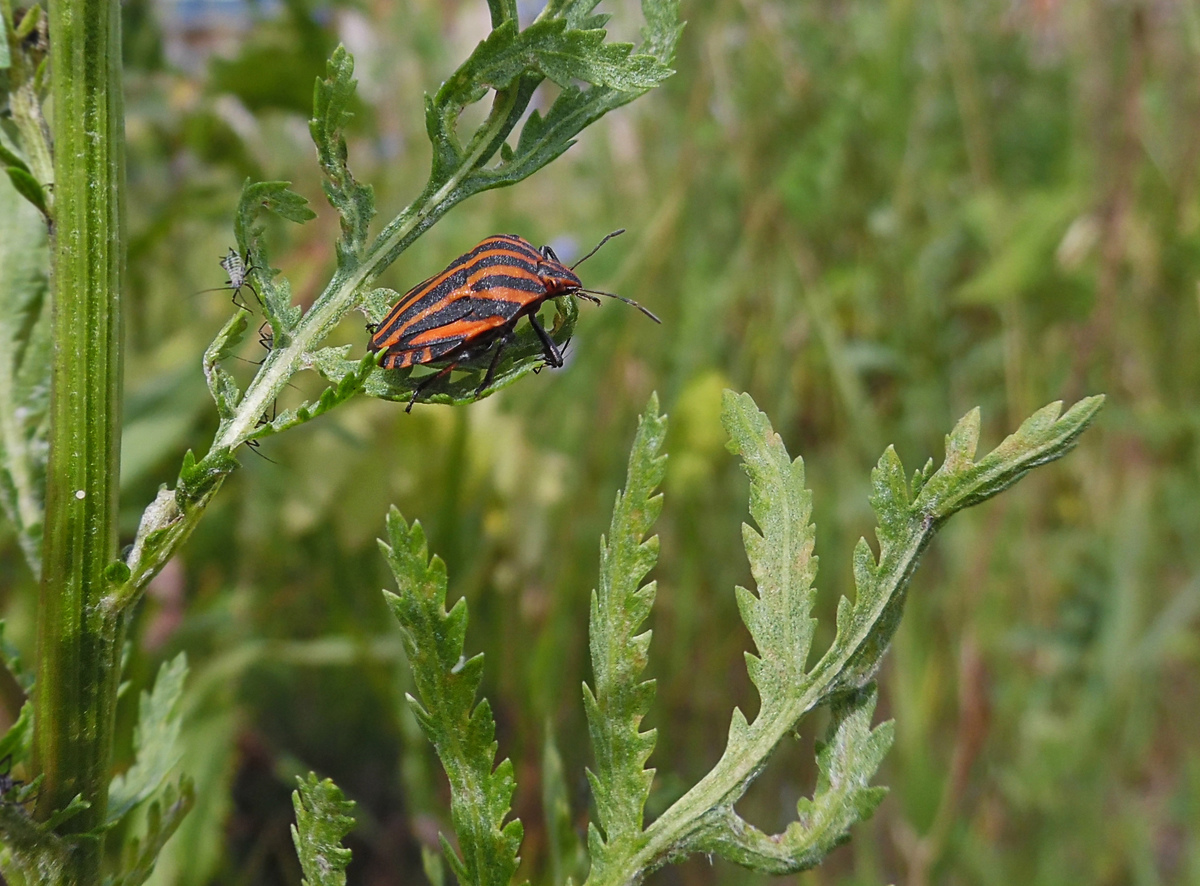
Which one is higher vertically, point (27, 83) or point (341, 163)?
point (27, 83)

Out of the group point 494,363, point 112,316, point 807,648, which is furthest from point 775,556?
point 112,316

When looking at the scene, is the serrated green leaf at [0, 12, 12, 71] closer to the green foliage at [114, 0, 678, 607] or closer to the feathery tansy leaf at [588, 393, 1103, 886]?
the green foliage at [114, 0, 678, 607]

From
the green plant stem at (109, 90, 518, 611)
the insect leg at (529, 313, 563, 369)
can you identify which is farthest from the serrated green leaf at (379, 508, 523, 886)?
the insect leg at (529, 313, 563, 369)

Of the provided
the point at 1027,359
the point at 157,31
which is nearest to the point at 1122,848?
the point at 1027,359

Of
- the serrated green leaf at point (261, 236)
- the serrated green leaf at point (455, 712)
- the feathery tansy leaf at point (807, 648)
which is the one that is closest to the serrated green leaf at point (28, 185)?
the serrated green leaf at point (261, 236)

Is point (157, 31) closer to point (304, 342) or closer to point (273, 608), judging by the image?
point (273, 608)

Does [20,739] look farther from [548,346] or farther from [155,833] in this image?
[548,346]
